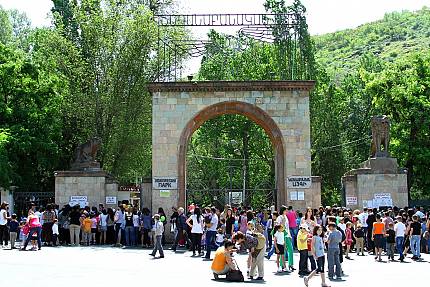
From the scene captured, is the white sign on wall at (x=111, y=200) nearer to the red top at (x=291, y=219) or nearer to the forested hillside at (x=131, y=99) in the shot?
the forested hillside at (x=131, y=99)

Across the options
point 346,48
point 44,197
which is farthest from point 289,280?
point 346,48

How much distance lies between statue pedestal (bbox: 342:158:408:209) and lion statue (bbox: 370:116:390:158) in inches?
17.5

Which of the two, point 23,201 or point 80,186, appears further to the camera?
point 23,201

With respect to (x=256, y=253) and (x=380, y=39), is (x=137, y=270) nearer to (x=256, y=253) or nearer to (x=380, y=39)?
(x=256, y=253)

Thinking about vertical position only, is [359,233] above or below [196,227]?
below

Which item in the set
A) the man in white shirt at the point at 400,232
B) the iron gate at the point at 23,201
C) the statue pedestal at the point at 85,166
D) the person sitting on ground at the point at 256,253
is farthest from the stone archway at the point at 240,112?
the person sitting on ground at the point at 256,253

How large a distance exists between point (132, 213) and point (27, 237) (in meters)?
4.30

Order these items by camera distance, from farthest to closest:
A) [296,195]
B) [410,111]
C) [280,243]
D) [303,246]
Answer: [410,111]
[296,195]
[280,243]
[303,246]

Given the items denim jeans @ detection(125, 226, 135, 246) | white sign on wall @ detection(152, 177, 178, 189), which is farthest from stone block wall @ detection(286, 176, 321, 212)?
denim jeans @ detection(125, 226, 135, 246)

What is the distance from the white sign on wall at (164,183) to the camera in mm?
25891

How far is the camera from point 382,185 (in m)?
25.7

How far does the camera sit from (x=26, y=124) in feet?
105

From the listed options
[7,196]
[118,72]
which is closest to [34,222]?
[7,196]

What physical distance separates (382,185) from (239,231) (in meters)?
8.35
